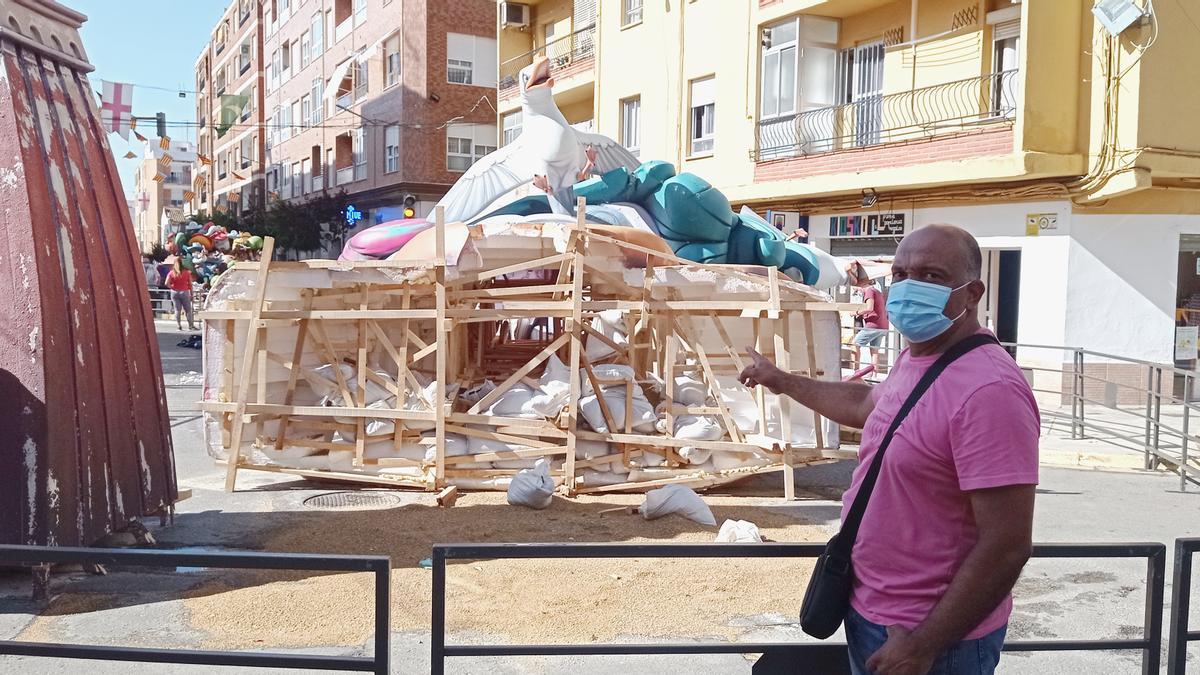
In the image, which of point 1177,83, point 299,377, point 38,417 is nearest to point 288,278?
point 299,377

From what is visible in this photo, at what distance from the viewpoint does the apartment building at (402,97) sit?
32094 mm

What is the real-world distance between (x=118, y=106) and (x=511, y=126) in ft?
35.1

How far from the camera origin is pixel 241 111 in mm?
42219

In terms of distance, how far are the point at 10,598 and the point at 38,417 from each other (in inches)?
37.3

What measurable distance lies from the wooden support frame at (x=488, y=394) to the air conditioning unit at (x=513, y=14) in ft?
68.6

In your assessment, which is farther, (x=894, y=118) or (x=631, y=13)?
(x=631, y=13)

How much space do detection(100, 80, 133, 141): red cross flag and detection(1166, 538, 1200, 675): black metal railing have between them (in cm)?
2920

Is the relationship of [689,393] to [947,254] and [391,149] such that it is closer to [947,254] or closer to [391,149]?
[947,254]

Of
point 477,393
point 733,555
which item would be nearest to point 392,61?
point 477,393

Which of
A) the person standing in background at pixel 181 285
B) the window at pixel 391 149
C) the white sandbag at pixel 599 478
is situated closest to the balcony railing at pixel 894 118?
the white sandbag at pixel 599 478

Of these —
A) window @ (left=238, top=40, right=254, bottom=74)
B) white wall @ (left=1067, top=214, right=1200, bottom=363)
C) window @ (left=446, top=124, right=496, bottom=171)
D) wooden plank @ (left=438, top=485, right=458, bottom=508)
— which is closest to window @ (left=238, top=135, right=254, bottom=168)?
window @ (left=238, top=40, right=254, bottom=74)

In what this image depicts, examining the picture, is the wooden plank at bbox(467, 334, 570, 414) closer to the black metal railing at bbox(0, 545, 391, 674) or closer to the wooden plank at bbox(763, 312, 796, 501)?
the wooden plank at bbox(763, 312, 796, 501)

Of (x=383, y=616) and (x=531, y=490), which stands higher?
(x=383, y=616)

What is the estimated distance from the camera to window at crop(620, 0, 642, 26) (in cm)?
2311
